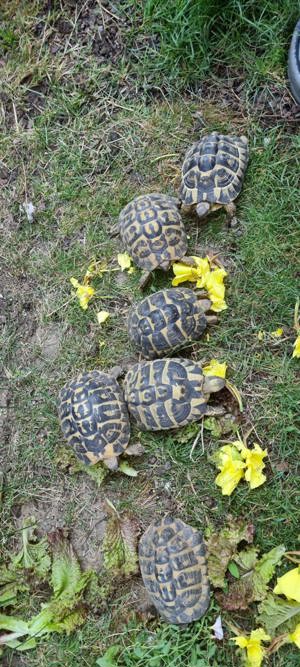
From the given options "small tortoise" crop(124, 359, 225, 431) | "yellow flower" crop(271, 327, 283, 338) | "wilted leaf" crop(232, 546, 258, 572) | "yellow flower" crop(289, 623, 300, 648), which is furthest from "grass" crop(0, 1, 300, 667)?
"yellow flower" crop(289, 623, 300, 648)

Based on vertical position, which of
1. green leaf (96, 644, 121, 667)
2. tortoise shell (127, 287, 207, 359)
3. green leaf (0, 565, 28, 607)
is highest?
tortoise shell (127, 287, 207, 359)

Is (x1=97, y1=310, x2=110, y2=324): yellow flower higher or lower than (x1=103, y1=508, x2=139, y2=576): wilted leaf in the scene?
higher

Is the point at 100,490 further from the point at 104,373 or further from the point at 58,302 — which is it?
the point at 58,302

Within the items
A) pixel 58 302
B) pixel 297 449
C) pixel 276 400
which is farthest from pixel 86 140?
pixel 297 449

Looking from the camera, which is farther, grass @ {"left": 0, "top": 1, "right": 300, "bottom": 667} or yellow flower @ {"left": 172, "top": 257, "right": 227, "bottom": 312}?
yellow flower @ {"left": 172, "top": 257, "right": 227, "bottom": 312}

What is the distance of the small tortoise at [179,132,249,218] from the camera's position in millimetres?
4301

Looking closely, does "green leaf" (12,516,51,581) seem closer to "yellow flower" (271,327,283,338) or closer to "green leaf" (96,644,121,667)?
"green leaf" (96,644,121,667)

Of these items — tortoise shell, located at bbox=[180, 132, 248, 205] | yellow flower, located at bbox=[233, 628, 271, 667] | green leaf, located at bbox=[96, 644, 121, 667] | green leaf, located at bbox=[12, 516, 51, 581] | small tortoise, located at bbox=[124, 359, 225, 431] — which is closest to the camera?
yellow flower, located at bbox=[233, 628, 271, 667]

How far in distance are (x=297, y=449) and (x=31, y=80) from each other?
141 inches

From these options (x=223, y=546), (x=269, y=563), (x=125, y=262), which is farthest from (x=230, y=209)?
(x=269, y=563)

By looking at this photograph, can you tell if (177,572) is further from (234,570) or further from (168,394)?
(168,394)

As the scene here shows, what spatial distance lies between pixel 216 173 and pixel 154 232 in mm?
584

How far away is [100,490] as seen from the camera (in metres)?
4.51

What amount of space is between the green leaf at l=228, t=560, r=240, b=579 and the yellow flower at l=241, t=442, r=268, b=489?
51 cm
